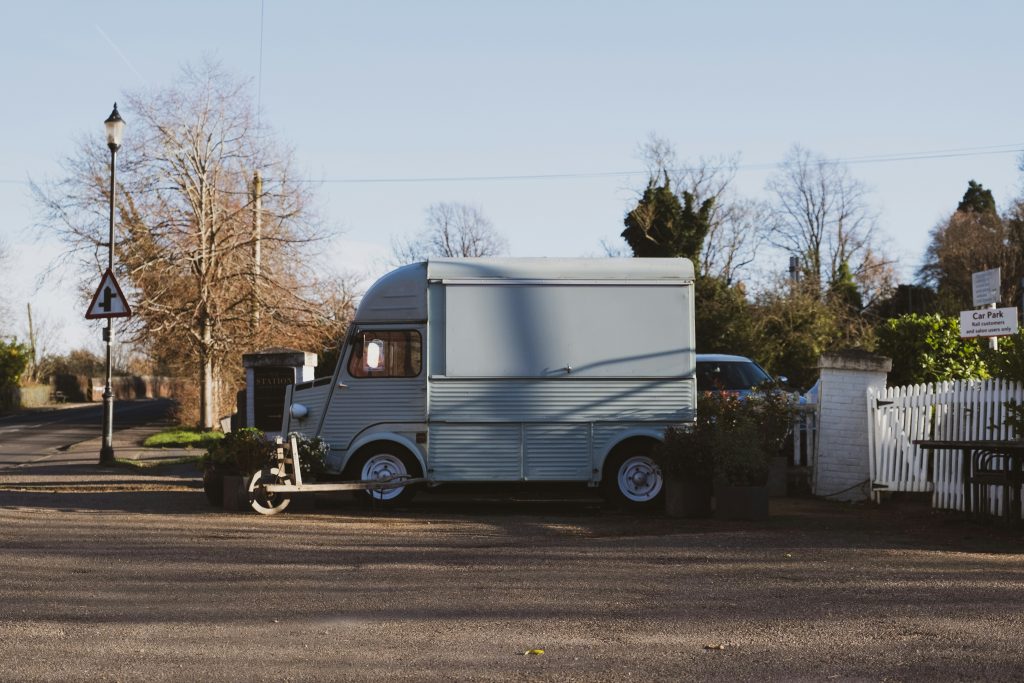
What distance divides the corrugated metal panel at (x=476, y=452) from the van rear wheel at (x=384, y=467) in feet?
1.16

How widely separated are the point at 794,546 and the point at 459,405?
16.1ft

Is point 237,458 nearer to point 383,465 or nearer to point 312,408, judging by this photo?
point 312,408

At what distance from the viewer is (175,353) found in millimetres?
37938

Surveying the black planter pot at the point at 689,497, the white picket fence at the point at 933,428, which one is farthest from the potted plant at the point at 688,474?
the white picket fence at the point at 933,428

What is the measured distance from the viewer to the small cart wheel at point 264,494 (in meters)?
13.5

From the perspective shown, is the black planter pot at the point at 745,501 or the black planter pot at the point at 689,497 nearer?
the black planter pot at the point at 745,501

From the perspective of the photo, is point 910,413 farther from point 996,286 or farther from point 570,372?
point 570,372

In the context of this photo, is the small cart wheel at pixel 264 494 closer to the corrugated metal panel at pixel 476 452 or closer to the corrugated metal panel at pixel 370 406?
the corrugated metal panel at pixel 370 406

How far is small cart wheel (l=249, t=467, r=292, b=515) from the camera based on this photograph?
1348 cm

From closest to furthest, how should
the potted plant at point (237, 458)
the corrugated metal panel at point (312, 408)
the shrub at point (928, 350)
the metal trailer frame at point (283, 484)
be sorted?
the metal trailer frame at point (283, 484) < the potted plant at point (237, 458) < the corrugated metal panel at point (312, 408) < the shrub at point (928, 350)

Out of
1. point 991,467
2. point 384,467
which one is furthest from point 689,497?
point 384,467

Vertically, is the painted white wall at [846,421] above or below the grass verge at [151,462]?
above

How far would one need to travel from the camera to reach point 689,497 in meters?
13.3

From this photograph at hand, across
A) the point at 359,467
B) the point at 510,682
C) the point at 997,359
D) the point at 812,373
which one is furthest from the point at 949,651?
the point at 812,373
